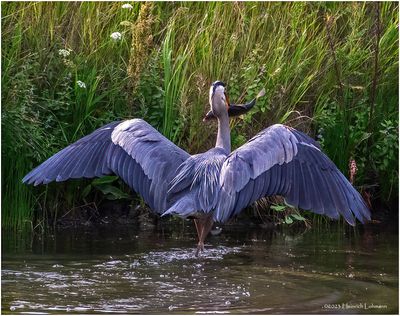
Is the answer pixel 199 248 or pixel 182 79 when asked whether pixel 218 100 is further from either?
pixel 199 248

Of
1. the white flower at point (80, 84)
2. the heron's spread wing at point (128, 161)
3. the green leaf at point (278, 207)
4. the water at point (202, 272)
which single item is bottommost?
the water at point (202, 272)

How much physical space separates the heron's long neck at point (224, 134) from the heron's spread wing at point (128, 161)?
0.31 m

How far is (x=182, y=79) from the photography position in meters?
8.54

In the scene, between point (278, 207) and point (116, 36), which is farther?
point (116, 36)

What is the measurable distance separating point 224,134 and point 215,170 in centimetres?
57

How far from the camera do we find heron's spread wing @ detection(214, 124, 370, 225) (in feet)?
22.3

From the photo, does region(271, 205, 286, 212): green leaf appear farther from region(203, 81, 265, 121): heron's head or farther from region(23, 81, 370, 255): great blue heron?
region(203, 81, 265, 121): heron's head

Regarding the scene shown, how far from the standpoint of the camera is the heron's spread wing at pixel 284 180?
22.3 feet

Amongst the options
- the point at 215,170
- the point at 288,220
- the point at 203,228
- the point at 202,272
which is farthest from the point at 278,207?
the point at 202,272

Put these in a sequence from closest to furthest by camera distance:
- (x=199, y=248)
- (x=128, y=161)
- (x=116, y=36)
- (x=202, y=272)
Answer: (x=202, y=272), (x=199, y=248), (x=128, y=161), (x=116, y=36)

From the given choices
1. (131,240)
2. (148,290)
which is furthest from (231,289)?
(131,240)

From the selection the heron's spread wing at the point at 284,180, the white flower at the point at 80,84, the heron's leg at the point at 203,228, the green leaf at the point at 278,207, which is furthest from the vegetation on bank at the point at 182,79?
the heron's spread wing at the point at 284,180

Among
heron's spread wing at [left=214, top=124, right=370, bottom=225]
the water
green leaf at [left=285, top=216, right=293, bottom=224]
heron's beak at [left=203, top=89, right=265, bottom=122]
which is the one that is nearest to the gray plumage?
heron's spread wing at [left=214, top=124, right=370, bottom=225]

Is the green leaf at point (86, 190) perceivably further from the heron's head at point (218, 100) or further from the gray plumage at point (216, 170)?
the heron's head at point (218, 100)
